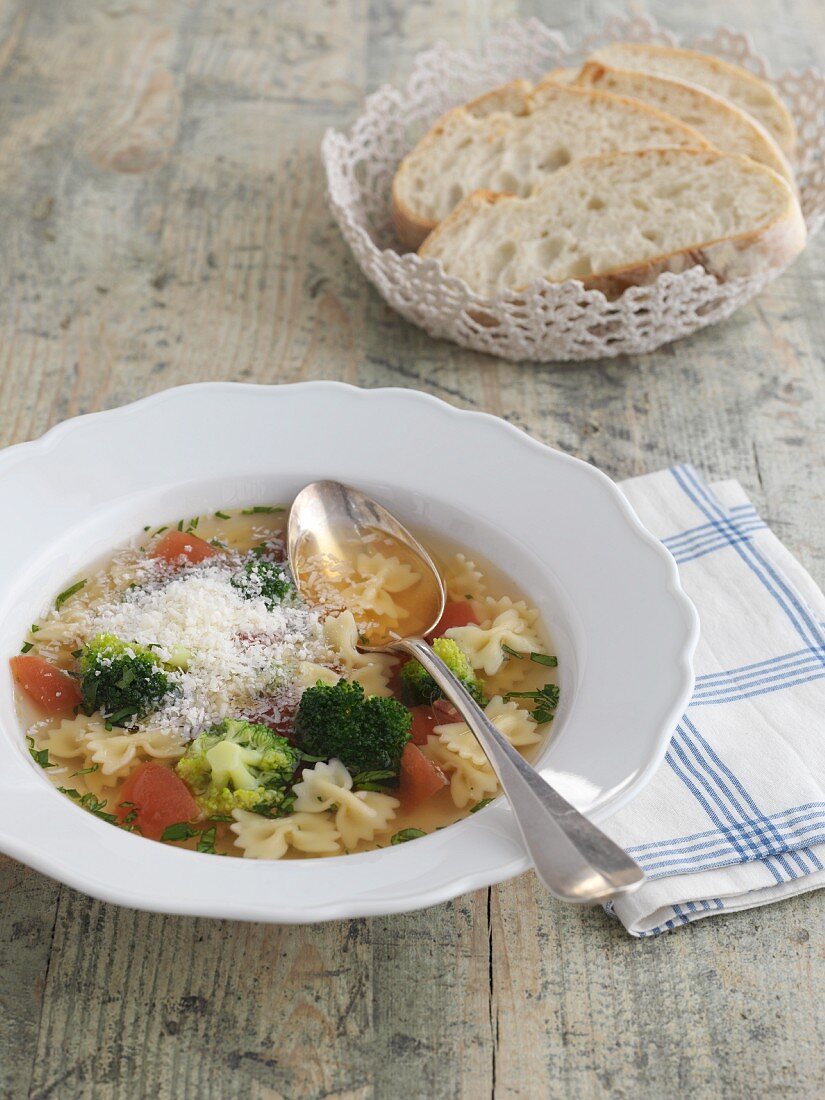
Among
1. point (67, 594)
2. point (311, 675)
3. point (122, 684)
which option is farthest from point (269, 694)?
point (67, 594)

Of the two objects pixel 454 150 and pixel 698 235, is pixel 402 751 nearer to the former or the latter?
pixel 698 235

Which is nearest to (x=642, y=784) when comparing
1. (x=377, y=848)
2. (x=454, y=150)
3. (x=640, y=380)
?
(x=377, y=848)

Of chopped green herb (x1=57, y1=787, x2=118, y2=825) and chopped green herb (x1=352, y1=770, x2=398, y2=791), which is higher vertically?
chopped green herb (x1=352, y1=770, x2=398, y2=791)

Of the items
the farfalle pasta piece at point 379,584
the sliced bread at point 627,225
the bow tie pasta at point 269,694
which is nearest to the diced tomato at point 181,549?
the bow tie pasta at point 269,694

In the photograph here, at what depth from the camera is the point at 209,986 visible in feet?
8.67

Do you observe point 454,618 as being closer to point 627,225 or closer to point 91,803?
point 91,803

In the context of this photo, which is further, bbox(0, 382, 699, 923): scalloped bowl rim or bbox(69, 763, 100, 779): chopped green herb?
bbox(69, 763, 100, 779): chopped green herb

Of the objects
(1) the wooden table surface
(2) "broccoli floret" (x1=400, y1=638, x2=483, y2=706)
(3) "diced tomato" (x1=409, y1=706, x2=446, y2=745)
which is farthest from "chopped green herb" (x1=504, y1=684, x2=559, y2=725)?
(1) the wooden table surface

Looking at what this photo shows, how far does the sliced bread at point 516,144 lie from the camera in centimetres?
502

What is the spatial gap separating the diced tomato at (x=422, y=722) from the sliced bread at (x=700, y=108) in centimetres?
322

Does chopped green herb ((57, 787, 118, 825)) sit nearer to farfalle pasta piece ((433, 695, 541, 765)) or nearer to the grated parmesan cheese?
the grated parmesan cheese

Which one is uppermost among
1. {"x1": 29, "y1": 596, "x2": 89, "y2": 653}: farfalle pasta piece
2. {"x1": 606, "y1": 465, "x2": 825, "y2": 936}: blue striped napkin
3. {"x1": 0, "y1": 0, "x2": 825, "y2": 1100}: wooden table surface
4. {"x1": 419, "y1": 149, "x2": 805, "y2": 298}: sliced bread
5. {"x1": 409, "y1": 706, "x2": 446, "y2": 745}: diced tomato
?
{"x1": 419, "y1": 149, "x2": 805, "y2": 298}: sliced bread

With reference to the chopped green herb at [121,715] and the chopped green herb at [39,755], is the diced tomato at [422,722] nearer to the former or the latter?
the chopped green herb at [121,715]

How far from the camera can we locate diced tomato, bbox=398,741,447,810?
288cm
